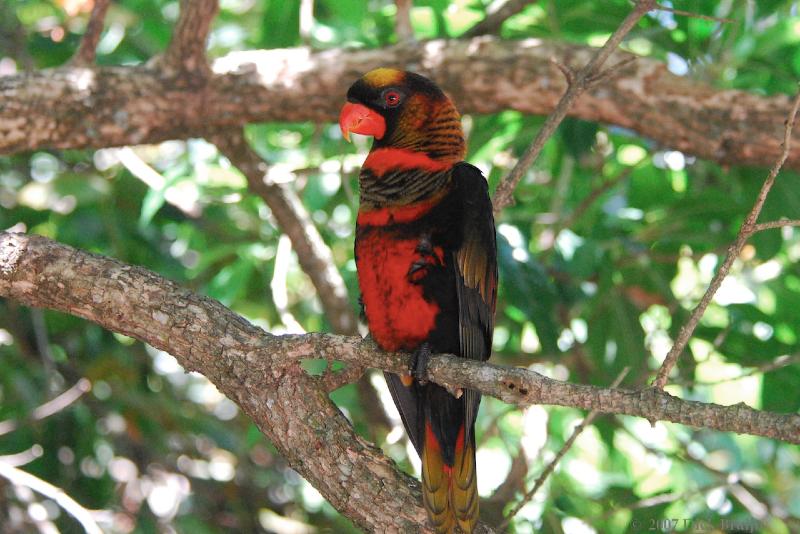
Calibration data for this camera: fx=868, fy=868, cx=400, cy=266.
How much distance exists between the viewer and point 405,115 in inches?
139

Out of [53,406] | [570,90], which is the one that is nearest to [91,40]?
[53,406]

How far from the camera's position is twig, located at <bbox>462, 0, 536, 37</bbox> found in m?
4.62

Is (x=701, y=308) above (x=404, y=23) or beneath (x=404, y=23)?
above

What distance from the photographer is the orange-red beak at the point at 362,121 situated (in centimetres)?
362

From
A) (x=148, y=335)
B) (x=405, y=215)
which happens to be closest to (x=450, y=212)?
(x=405, y=215)

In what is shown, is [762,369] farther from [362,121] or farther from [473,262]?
[362,121]

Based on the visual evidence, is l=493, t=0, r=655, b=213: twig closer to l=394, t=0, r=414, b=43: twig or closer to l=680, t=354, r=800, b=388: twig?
l=680, t=354, r=800, b=388: twig

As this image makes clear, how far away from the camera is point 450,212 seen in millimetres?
3139

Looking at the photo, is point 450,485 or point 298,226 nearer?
point 450,485

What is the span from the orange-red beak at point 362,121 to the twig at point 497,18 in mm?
1222

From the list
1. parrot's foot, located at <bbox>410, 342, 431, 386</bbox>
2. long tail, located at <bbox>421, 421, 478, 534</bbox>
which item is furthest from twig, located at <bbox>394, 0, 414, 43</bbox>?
long tail, located at <bbox>421, 421, 478, 534</bbox>

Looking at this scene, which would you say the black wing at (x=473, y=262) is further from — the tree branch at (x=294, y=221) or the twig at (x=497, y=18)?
the twig at (x=497, y=18)

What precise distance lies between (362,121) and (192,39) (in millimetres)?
1075

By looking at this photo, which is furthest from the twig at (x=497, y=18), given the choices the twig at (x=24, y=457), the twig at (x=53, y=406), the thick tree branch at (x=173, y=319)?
the twig at (x=24, y=457)
